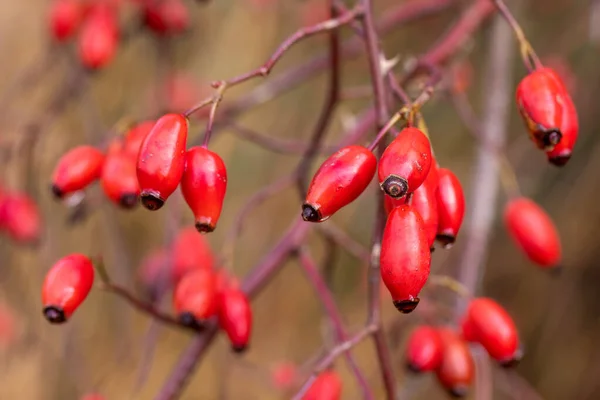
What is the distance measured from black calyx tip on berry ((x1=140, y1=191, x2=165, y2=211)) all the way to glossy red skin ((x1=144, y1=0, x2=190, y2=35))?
62.1 inches

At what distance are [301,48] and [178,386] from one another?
2973mm

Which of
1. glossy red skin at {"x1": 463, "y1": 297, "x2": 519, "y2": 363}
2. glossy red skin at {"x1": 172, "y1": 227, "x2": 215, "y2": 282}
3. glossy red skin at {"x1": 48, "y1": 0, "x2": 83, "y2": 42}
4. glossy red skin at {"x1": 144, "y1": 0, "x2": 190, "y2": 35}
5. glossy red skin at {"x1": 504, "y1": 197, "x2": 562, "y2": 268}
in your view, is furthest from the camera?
glossy red skin at {"x1": 144, "y1": 0, "x2": 190, "y2": 35}

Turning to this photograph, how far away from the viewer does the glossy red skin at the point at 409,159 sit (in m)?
0.83

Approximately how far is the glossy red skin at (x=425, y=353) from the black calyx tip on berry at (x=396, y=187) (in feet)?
2.17

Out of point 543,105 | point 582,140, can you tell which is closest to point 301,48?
point 582,140

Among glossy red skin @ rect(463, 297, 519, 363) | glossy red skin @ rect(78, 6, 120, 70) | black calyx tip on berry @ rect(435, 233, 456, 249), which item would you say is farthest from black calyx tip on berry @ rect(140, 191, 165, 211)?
glossy red skin @ rect(78, 6, 120, 70)

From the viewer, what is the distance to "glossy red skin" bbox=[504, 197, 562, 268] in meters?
1.50

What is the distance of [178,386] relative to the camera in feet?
4.33

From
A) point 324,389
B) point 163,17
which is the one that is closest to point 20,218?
point 163,17

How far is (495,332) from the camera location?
1.20m

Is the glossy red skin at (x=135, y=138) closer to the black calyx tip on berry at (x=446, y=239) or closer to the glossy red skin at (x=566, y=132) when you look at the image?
the black calyx tip on berry at (x=446, y=239)

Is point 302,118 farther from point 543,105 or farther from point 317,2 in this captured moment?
point 543,105

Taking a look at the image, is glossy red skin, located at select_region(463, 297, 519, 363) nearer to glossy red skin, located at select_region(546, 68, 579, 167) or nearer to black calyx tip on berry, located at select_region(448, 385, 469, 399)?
black calyx tip on berry, located at select_region(448, 385, 469, 399)

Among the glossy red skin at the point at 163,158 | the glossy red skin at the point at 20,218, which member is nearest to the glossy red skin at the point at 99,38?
the glossy red skin at the point at 20,218
